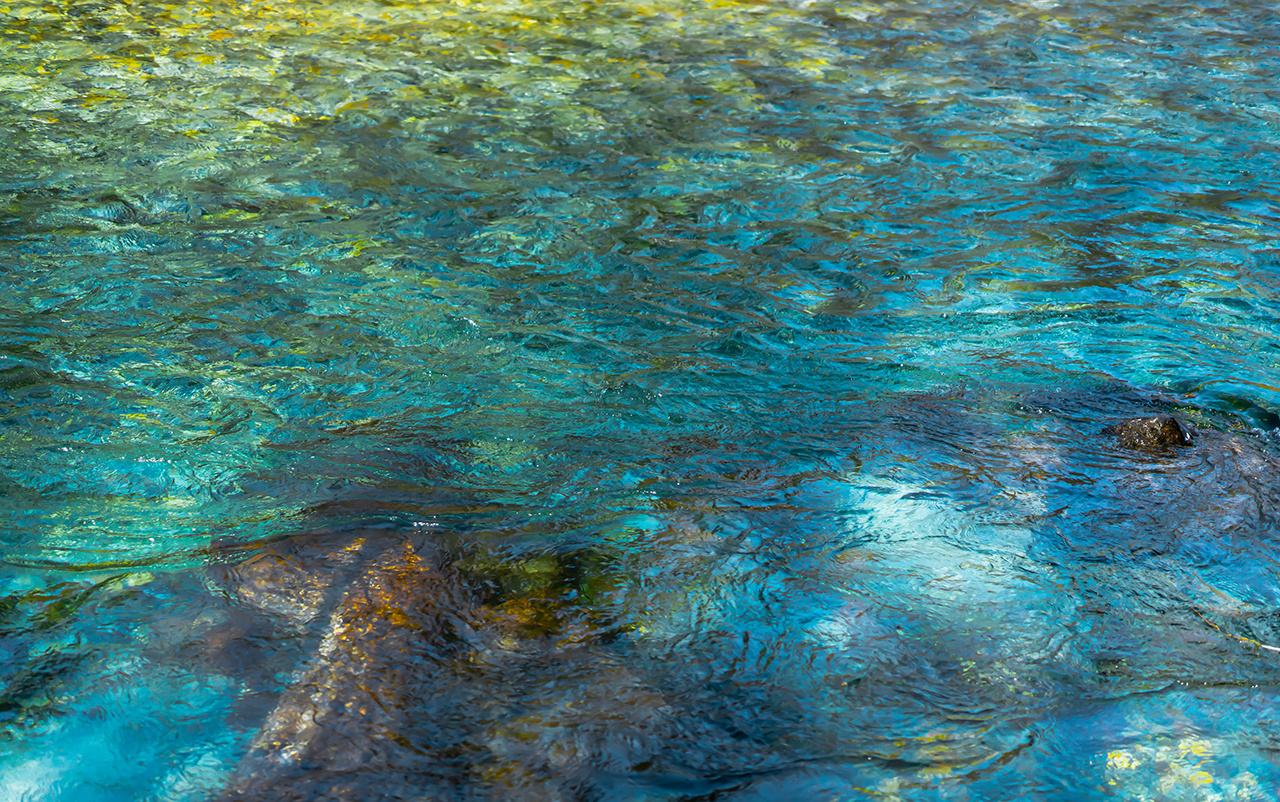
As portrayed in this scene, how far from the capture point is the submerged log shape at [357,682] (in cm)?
271

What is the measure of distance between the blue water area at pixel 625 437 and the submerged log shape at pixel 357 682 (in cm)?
2

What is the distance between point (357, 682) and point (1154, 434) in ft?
11.1

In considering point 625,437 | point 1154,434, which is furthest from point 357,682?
point 1154,434

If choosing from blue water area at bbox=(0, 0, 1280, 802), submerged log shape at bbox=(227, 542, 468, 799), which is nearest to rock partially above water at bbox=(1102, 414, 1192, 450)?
blue water area at bbox=(0, 0, 1280, 802)

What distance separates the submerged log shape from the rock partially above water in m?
2.94

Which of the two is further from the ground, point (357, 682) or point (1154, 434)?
point (1154, 434)

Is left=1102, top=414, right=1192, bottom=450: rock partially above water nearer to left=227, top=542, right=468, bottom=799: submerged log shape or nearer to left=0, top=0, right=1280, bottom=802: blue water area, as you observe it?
left=0, top=0, right=1280, bottom=802: blue water area

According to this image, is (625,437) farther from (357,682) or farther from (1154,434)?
(1154,434)

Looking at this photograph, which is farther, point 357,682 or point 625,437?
point 625,437

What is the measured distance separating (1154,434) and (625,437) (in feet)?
7.48

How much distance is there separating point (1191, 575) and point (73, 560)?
3.97 m

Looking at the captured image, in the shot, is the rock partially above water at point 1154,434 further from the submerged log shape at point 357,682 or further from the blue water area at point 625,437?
the submerged log shape at point 357,682

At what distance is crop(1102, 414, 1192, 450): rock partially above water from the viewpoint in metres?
4.23

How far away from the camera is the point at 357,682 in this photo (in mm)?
2963
